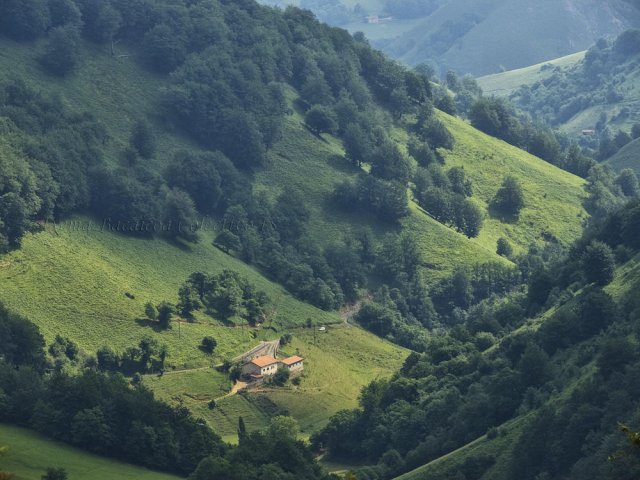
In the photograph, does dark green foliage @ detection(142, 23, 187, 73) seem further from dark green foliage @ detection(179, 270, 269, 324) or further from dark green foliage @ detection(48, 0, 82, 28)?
dark green foliage @ detection(179, 270, 269, 324)

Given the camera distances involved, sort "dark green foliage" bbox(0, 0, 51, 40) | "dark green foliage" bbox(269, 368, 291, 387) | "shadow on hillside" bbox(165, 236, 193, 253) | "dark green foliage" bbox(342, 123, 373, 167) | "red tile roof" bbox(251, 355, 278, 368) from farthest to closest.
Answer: "dark green foliage" bbox(342, 123, 373, 167)
"dark green foliage" bbox(0, 0, 51, 40)
"shadow on hillside" bbox(165, 236, 193, 253)
"red tile roof" bbox(251, 355, 278, 368)
"dark green foliage" bbox(269, 368, 291, 387)

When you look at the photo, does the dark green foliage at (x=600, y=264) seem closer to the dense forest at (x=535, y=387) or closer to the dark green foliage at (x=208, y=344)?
the dense forest at (x=535, y=387)

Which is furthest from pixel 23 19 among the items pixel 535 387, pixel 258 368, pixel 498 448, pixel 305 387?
pixel 498 448

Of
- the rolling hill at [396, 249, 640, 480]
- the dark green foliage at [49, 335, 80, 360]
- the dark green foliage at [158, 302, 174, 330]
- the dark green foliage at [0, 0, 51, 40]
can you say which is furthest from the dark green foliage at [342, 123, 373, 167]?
the rolling hill at [396, 249, 640, 480]

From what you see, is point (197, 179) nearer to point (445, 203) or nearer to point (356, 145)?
point (356, 145)

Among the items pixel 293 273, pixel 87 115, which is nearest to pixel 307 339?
pixel 293 273

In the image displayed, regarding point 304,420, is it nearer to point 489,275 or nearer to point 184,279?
point 184,279
